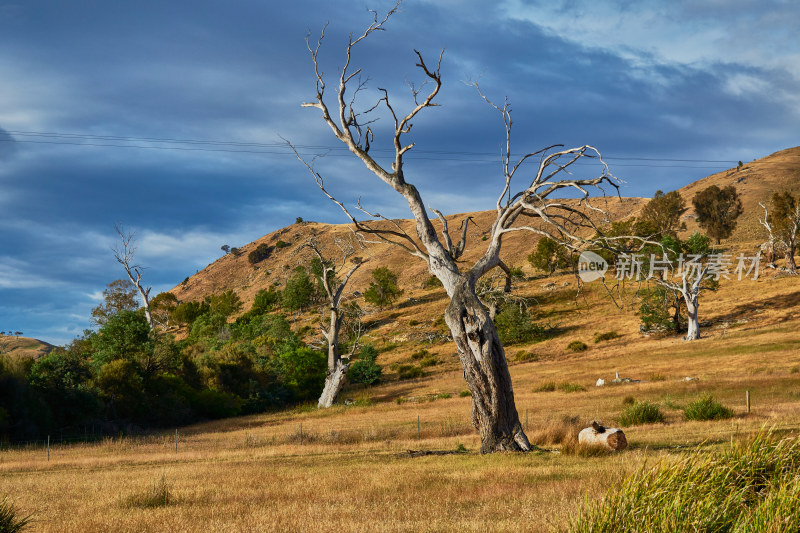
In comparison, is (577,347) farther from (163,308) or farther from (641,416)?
(163,308)

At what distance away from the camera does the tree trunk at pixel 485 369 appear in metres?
15.6

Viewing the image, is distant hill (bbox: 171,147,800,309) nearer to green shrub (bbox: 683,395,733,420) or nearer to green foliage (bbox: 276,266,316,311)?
green foliage (bbox: 276,266,316,311)

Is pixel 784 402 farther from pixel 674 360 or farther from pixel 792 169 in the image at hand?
pixel 792 169

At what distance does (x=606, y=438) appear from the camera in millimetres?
15508

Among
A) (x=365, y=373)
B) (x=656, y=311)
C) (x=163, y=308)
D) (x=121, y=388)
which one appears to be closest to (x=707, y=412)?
(x=121, y=388)

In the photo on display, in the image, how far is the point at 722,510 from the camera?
18.1ft

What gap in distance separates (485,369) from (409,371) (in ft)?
150

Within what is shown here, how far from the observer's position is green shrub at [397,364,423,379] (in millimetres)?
59300

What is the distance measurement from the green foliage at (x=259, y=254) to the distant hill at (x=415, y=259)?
1.64 metres

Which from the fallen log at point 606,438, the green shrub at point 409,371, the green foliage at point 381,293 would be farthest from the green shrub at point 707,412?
the green foliage at point 381,293

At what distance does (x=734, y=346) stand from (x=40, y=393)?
5017cm

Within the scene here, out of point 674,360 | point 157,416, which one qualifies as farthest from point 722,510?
point 674,360

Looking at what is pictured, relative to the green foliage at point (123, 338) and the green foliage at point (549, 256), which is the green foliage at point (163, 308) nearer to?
the green foliage at point (123, 338)

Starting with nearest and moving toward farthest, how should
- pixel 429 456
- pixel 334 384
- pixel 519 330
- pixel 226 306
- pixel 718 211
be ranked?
1. pixel 429 456
2. pixel 334 384
3. pixel 519 330
4. pixel 718 211
5. pixel 226 306
